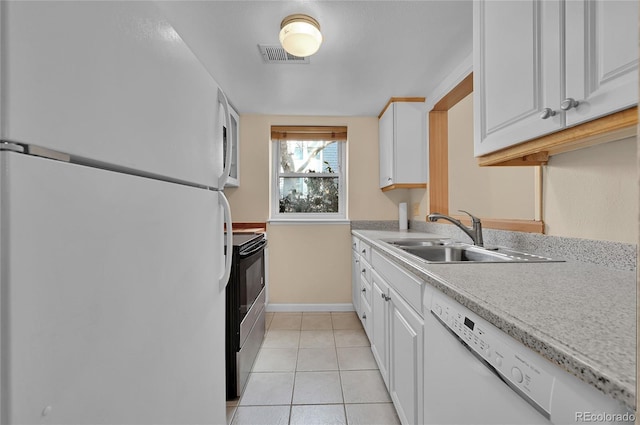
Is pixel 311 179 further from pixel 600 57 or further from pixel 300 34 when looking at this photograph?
pixel 600 57

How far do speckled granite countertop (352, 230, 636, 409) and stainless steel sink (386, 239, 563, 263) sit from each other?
0.24 meters

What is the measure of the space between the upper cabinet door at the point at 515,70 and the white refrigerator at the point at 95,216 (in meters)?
1.09

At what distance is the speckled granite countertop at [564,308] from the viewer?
44 centimetres

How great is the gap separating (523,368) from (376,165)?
293 centimetres

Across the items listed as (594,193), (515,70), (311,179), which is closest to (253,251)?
(311,179)

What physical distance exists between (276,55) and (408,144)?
57.5 inches

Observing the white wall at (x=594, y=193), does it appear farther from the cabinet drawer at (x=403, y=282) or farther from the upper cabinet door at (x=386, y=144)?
the upper cabinet door at (x=386, y=144)

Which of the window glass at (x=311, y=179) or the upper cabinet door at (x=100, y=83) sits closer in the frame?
the upper cabinet door at (x=100, y=83)

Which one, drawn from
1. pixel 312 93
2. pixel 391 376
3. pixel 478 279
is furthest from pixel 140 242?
pixel 312 93

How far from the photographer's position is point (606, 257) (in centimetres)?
108

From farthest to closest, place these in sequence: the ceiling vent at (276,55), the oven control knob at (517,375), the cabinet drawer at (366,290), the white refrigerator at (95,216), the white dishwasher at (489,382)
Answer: the cabinet drawer at (366,290), the ceiling vent at (276,55), the oven control knob at (517,375), the white dishwasher at (489,382), the white refrigerator at (95,216)

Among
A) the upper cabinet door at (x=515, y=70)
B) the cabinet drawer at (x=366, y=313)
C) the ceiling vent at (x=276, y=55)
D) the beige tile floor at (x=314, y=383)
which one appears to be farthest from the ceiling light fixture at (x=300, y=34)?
Result: the beige tile floor at (x=314, y=383)

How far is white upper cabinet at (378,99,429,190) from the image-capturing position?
2.80 metres

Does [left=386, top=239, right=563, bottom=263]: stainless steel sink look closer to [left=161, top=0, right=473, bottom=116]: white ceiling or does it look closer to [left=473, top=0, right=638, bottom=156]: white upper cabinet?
[left=473, top=0, right=638, bottom=156]: white upper cabinet
